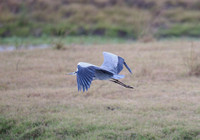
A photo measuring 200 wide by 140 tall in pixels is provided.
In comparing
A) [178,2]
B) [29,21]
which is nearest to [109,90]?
[29,21]

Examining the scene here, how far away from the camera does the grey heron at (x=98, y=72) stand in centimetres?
370

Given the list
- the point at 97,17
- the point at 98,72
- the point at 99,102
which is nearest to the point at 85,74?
the point at 98,72

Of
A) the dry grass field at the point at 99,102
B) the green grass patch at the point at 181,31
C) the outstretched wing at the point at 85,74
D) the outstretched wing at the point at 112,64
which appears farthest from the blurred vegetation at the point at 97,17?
the outstretched wing at the point at 85,74

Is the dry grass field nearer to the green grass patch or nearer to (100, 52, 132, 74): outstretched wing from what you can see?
(100, 52, 132, 74): outstretched wing

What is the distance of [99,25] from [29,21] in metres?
3.00

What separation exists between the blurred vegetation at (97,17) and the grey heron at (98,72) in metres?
7.80

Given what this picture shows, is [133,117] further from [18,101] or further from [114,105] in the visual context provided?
[18,101]

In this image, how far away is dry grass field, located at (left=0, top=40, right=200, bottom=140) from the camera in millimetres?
3959

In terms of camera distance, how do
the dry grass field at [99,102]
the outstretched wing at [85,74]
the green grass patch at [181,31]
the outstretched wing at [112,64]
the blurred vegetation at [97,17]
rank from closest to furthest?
the outstretched wing at [85,74]
the dry grass field at [99,102]
the outstretched wing at [112,64]
the green grass patch at [181,31]
the blurred vegetation at [97,17]

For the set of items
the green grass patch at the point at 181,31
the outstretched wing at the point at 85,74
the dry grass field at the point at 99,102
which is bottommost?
the dry grass field at the point at 99,102

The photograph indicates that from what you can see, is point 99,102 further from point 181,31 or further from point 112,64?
point 181,31

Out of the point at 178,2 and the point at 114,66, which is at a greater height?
the point at 178,2

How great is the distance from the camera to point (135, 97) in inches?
197

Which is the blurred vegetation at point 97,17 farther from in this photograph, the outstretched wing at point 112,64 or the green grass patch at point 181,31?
the outstretched wing at point 112,64
